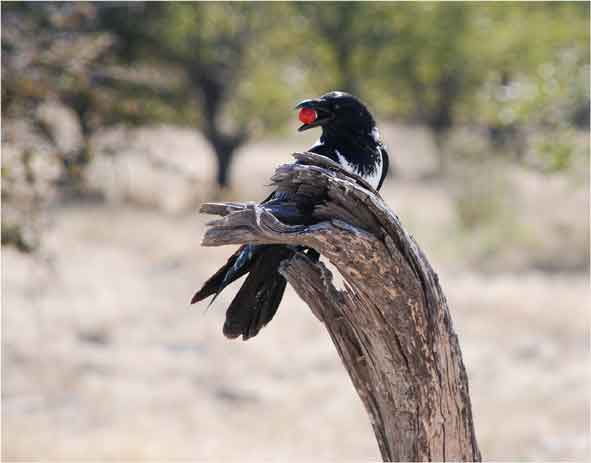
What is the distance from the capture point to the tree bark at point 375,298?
3.11 meters

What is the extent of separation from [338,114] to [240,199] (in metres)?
14.6

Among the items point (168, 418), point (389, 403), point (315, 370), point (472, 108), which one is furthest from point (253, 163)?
point (389, 403)

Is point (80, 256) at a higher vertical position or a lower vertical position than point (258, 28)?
lower

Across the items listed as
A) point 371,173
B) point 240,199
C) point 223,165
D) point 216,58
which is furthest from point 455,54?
point 371,173

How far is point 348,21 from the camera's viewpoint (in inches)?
939

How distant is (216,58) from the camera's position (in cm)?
1994

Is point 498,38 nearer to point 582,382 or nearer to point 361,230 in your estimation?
point 582,382

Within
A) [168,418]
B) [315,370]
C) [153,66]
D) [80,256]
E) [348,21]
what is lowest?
[168,418]

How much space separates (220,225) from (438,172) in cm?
2161

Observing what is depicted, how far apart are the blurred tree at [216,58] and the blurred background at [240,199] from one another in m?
0.06

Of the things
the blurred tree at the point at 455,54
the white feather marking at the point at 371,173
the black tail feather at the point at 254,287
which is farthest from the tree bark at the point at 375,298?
the blurred tree at the point at 455,54

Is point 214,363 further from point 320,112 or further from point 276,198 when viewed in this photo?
point 276,198

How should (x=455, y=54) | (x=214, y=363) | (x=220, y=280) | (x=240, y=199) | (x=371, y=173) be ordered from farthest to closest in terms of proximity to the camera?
1. (x=455, y=54)
2. (x=240, y=199)
3. (x=214, y=363)
4. (x=371, y=173)
5. (x=220, y=280)

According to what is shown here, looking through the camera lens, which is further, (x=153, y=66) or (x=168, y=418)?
(x=153, y=66)
